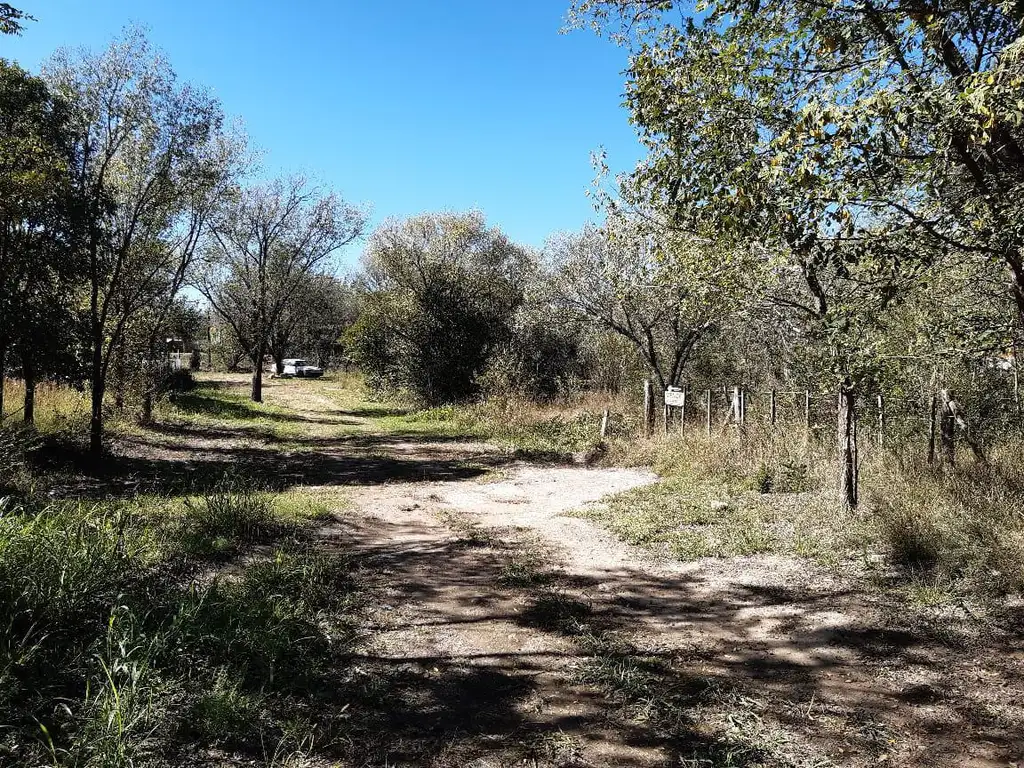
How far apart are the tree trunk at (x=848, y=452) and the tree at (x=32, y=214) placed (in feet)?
34.5

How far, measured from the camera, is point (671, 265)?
8227 mm

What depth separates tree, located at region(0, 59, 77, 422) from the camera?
8.45 metres

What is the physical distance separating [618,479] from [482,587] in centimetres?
540

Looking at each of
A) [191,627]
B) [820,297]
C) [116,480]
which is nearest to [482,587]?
[191,627]

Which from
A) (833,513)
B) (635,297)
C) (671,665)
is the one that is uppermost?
(635,297)

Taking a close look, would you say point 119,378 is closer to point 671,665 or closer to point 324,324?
point 671,665

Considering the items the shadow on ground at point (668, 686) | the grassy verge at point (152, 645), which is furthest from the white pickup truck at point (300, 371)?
the shadow on ground at point (668, 686)

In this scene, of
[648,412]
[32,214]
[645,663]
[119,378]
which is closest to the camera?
[645,663]

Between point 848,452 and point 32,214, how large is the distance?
38.7ft

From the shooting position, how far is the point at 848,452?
691 centimetres

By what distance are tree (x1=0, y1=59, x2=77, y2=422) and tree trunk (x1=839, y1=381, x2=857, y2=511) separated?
10510 mm

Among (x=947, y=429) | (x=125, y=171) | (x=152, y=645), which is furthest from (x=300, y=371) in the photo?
(x=152, y=645)

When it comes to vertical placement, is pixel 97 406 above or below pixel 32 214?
below

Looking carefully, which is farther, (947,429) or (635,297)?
(635,297)
